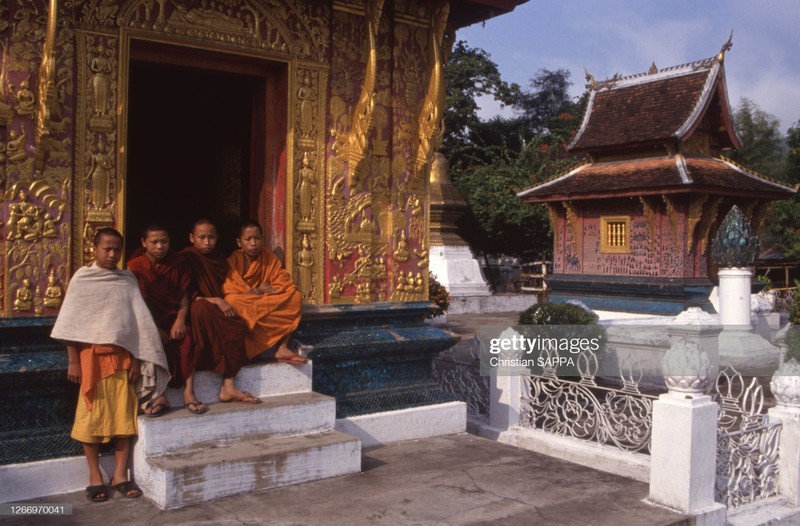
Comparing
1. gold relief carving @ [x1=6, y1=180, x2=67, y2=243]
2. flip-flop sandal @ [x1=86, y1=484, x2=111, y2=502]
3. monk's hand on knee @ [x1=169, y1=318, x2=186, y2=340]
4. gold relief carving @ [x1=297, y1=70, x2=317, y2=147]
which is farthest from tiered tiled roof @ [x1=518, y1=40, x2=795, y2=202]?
flip-flop sandal @ [x1=86, y1=484, x2=111, y2=502]

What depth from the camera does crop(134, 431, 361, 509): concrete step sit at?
468 cm

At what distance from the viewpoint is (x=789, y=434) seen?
18.8 feet

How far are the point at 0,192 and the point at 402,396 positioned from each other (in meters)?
3.57

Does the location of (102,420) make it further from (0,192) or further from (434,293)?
(434,293)

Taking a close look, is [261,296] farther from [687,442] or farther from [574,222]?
[574,222]

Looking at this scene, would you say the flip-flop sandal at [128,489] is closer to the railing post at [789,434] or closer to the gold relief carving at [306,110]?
the gold relief carving at [306,110]

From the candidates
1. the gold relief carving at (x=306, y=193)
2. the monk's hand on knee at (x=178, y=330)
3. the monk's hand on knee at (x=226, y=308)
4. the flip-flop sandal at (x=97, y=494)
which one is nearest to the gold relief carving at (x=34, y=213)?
the monk's hand on knee at (x=178, y=330)

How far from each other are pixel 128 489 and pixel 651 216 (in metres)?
16.4

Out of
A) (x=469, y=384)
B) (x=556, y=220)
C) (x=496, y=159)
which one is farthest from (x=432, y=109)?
(x=496, y=159)

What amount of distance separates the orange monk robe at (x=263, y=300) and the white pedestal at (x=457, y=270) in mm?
17384

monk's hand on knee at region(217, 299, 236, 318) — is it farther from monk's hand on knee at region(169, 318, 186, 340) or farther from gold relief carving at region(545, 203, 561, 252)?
gold relief carving at region(545, 203, 561, 252)

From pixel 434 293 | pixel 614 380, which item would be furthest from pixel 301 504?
pixel 434 293

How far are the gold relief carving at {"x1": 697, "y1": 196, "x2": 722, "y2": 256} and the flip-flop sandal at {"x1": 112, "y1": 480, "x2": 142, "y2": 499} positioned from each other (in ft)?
54.8

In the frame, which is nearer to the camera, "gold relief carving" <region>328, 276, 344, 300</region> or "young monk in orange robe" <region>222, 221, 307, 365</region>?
"young monk in orange robe" <region>222, 221, 307, 365</region>
